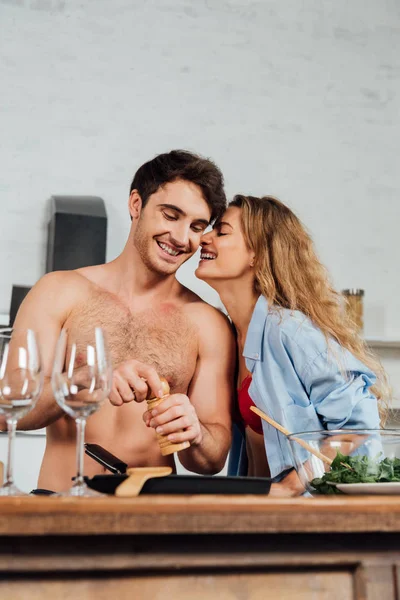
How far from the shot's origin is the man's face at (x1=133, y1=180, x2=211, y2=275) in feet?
7.79

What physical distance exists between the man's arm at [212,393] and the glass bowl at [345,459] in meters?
0.70

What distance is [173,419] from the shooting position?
1459 millimetres

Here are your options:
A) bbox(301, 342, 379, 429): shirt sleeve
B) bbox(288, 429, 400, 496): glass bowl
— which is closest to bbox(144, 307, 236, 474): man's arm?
bbox(301, 342, 379, 429): shirt sleeve

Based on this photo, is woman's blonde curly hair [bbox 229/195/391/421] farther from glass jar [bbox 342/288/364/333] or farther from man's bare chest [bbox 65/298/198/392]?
glass jar [bbox 342/288/364/333]

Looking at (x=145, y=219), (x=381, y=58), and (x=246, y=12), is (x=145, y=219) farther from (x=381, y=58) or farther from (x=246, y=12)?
(x=381, y=58)

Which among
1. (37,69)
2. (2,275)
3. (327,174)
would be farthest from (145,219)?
(327,174)

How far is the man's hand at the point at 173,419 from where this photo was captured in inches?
56.6

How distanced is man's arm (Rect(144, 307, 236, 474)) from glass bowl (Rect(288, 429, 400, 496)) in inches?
27.7

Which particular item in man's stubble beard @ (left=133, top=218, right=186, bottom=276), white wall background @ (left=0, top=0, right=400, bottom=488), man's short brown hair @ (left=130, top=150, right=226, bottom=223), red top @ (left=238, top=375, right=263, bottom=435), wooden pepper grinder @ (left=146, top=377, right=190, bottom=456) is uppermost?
white wall background @ (left=0, top=0, right=400, bottom=488)

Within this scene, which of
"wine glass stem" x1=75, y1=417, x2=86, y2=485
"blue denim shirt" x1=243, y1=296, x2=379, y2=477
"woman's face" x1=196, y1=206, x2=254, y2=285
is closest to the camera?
"wine glass stem" x1=75, y1=417, x2=86, y2=485

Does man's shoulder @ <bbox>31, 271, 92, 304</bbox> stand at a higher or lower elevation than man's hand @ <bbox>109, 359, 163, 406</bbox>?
higher

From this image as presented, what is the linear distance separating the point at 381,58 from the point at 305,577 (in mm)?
3600

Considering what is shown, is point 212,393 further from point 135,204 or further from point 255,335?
point 135,204

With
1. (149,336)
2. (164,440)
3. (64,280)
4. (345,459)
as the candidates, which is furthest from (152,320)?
(345,459)
